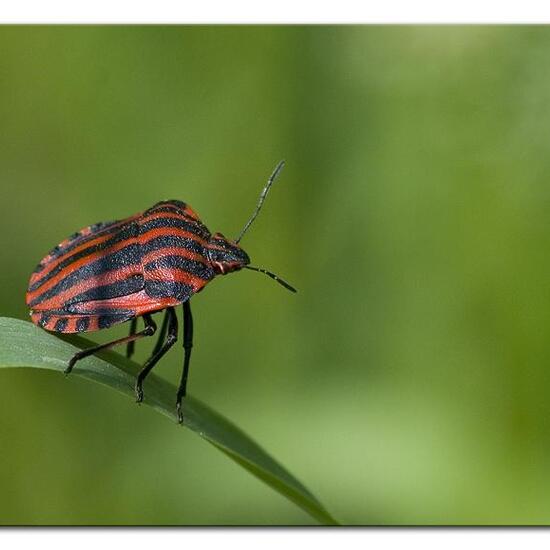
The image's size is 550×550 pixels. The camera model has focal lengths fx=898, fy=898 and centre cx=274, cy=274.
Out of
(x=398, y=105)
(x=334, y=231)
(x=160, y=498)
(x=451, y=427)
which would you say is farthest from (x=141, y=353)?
(x=398, y=105)

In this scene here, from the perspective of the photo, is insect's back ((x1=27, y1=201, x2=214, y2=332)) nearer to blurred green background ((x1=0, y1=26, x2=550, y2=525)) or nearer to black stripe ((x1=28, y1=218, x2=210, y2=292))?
black stripe ((x1=28, y1=218, x2=210, y2=292))

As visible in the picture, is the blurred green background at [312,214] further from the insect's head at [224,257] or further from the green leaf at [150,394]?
the green leaf at [150,394]

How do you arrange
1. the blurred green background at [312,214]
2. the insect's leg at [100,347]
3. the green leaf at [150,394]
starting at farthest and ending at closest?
1. the blurred green background at [312,214]
2. the insect's leg at [100,347]
3. the green leaf at [150,394]

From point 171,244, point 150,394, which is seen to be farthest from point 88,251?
point 150,394

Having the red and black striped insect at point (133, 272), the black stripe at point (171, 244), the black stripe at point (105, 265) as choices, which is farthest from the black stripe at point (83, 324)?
the black stripe at point (171, 244)
